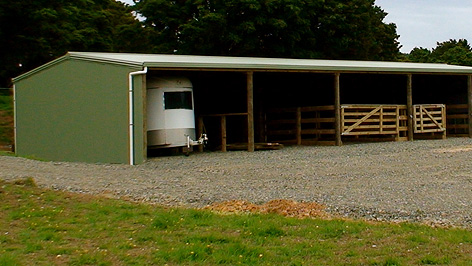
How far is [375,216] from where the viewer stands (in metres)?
8.83

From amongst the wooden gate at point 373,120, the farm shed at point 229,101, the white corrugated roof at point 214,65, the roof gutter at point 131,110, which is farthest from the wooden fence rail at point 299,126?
the roof gutter at point 131,110

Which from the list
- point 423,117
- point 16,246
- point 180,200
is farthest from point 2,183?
point 423,117

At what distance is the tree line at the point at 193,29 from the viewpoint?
113 ft

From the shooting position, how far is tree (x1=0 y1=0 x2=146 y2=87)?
33625 millimetres

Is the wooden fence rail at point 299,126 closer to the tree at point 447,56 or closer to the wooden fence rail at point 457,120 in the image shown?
the wooden fence rail at point 457,120

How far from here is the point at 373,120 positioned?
77.5 feet

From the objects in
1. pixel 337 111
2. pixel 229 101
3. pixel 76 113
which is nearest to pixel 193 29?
pixel 229 101

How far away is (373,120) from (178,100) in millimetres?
7536

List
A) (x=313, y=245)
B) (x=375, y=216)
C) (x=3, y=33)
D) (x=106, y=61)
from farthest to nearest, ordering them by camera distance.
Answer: (x=3, y=33), (x=106, y=61), (x=375, y=216), (x=313, y=245)

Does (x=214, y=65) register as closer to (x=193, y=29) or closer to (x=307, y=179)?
(x=307, y=179)

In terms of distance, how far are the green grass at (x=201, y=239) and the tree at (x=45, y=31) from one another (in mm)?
26297

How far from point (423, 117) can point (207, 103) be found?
825 cm

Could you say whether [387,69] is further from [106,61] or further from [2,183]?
[2,183]

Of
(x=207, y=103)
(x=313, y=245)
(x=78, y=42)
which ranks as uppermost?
(x=78, y=42)
